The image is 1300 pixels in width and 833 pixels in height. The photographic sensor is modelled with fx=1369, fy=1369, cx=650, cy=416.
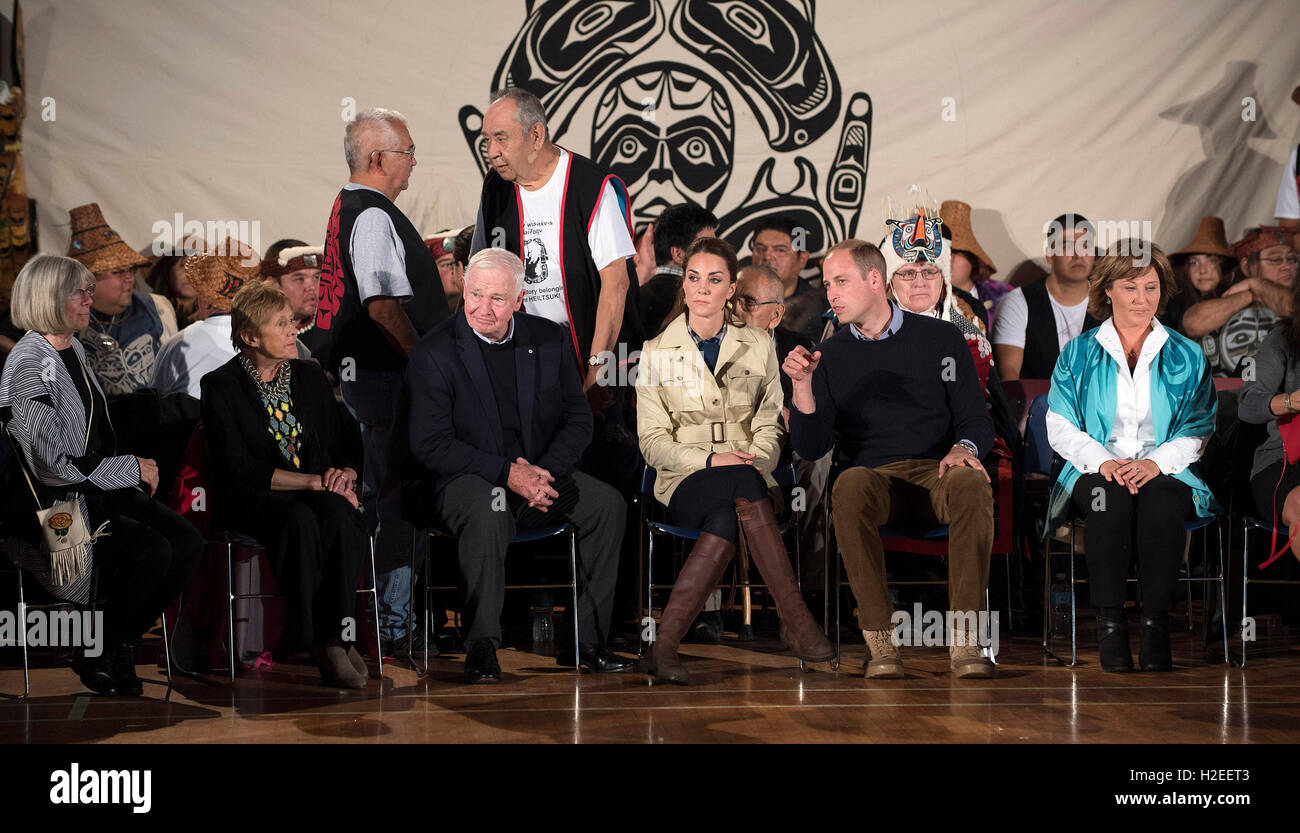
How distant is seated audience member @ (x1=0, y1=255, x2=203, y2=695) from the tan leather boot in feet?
6.79

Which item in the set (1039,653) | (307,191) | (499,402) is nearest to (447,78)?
(307,191)

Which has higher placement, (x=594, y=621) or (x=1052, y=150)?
(x=1052, y=150)

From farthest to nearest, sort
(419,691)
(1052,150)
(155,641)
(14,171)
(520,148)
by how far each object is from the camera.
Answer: (1052,150)
(14,171)
(155,641)
(520,148)
(419,691)

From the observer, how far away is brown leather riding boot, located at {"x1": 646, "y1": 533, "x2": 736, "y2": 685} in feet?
13.6

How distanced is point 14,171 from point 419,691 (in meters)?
3.42

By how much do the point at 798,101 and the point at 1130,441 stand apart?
268cm

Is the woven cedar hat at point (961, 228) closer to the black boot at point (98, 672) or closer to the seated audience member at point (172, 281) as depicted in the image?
the seated audience member at point (172, 281)

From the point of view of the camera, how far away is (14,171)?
5.96 meters

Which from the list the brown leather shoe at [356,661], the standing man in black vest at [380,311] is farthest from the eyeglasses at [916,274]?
the brown leather shoe at [356,661]

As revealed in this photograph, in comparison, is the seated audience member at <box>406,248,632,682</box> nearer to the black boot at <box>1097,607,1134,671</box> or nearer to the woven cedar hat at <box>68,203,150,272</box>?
the black boot at <box>1097,607,1134,671</box>

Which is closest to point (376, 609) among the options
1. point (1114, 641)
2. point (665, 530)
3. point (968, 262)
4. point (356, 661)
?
point (356, 661)

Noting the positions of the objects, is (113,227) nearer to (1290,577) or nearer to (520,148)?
(520,148)

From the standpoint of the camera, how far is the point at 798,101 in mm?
6469

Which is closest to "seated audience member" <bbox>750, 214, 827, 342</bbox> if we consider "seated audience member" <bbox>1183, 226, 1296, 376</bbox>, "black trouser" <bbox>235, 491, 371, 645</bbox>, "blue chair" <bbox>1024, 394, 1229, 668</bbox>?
"blue chair" <bbox>1024, 394, 1229, 668</bbox>
